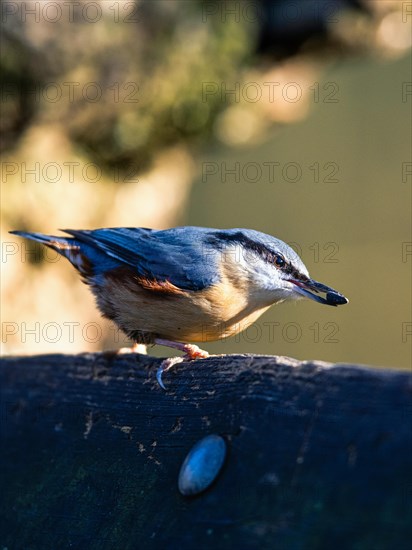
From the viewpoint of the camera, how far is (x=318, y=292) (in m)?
2.93

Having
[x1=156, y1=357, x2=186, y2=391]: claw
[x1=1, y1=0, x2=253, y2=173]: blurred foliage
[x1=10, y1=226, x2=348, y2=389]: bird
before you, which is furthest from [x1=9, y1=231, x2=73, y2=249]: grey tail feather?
[x1=1, y1=0, x2=253, y2=173]: blurred foliage

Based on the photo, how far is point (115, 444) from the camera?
83.7 inches

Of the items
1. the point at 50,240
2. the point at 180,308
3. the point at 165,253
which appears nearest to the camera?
the point at 180,308

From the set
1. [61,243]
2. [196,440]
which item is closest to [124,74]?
[61,243]

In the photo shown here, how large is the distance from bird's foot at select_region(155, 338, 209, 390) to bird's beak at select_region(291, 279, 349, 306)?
1.29ft

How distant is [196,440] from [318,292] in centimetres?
113

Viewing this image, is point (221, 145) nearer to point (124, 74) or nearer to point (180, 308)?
point (124, 74)

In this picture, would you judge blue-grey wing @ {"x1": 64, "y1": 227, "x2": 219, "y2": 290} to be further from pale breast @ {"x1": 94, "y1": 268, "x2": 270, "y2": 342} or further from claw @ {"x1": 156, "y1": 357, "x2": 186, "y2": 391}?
claw @ {"x1": 156, "y1": 357, "x2": 186, "y2": 391}

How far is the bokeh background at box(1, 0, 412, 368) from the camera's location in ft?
16.4

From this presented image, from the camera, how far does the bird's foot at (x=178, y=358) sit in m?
2.26

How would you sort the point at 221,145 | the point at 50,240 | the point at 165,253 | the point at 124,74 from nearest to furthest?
the point at 165,253 < the point at 50,240 < the point at 124,74 < the point at 221,145

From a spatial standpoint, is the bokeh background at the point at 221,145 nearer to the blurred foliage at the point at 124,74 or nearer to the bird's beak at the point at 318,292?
the blurred foliage at the point at 124,74

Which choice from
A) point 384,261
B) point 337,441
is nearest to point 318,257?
point 384,261

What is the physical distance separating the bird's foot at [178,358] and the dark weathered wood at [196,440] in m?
0.03
